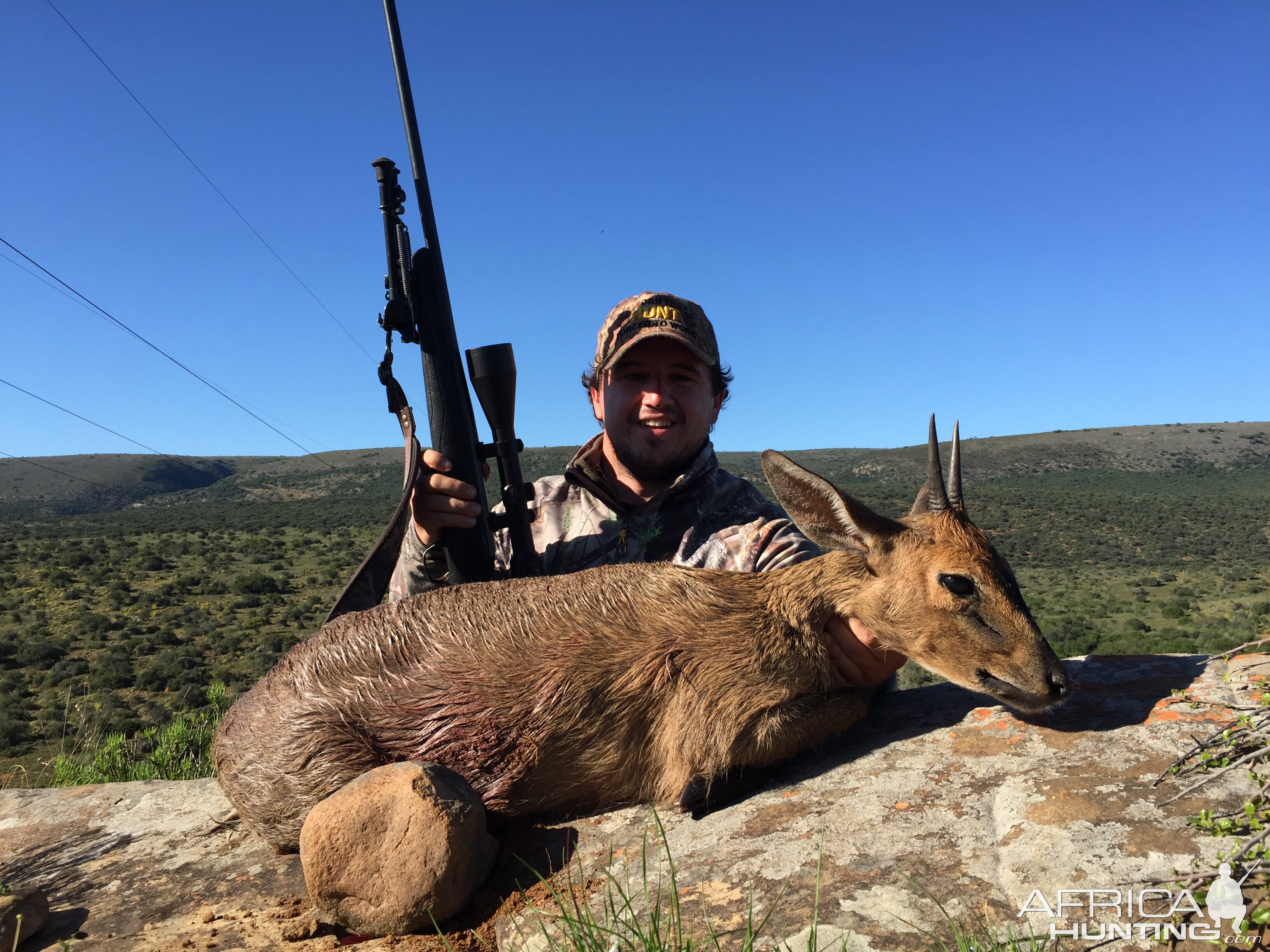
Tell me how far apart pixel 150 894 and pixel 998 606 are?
4414mm

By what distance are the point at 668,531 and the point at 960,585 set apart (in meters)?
2.58

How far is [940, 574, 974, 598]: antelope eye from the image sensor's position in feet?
12.8

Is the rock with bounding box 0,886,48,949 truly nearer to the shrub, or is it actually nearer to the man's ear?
the man's ear

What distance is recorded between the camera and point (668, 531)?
6.09m

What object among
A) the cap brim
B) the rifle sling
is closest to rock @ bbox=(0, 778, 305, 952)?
the rifle sling

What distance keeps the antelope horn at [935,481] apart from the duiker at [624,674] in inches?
0.6

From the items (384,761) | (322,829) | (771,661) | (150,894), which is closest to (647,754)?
(771,661)

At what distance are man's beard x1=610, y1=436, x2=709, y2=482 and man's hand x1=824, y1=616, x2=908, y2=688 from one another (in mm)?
2327

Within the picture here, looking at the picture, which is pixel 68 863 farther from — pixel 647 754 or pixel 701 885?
pixel 701 885

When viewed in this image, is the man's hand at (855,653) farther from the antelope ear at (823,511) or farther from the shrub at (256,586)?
the shrub at (256,586)

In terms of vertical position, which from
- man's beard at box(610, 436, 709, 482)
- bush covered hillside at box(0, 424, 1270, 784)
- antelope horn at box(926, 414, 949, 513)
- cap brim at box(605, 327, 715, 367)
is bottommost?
bush covered hillside at box(0, 424, 1270, 784)

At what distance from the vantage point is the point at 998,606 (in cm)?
382
